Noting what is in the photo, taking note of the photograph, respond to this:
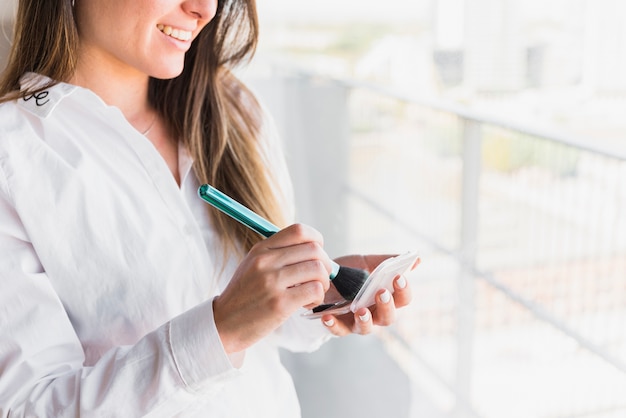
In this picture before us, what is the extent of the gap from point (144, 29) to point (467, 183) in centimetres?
83

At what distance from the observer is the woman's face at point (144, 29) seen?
79 centimetres

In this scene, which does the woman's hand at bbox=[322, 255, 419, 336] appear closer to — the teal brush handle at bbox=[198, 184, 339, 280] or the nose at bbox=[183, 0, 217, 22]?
the teal brush handle at bbox=[198, 184, 339, 280]

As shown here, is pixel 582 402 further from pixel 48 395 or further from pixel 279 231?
pixel 48 395

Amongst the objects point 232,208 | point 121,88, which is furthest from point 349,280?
point 121,88

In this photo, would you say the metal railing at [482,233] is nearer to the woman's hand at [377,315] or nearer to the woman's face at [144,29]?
the woman's hand at [377,315]

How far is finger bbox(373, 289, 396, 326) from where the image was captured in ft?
2.34

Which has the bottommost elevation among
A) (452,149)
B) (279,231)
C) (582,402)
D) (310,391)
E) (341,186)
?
(310,391)

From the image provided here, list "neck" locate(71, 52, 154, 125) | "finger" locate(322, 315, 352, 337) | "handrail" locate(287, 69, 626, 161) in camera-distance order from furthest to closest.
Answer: "handrail" locate(287, 69, 626, 161)
"neck" locate(71, 52, 154, 125)
"finger" locate(322, 315, 352, 337)

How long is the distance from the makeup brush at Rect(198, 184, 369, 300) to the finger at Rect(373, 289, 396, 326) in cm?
3

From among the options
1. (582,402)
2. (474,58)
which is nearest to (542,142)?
(474,58)

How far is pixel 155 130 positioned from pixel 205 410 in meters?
0.38

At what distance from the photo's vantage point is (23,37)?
82 centimetres

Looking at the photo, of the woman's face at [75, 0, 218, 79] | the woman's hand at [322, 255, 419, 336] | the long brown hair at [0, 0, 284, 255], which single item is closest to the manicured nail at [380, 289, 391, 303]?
the woman's hand at [322, 255, 419, 336]

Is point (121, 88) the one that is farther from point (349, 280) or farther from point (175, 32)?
point (349, 280)
